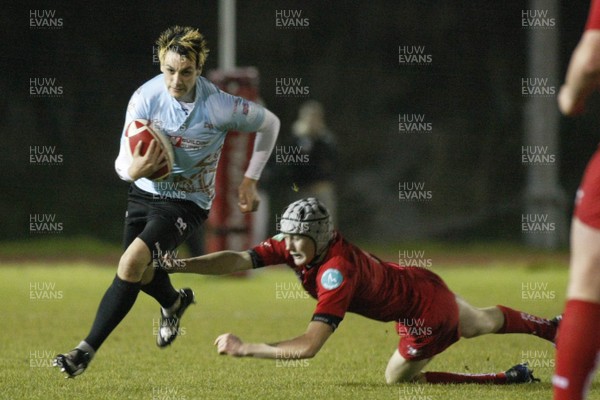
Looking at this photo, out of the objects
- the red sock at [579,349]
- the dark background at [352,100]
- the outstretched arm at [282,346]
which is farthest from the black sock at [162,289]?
the dark background at [352,100]

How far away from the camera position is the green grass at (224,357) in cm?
519

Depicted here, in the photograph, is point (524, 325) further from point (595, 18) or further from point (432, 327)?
point (595, 18)

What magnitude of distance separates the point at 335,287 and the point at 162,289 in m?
1.59

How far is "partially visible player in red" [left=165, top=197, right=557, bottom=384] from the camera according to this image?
486cm

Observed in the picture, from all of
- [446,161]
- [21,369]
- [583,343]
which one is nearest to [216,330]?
[21,369]

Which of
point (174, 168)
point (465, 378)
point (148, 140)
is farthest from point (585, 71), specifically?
point (174, 168)

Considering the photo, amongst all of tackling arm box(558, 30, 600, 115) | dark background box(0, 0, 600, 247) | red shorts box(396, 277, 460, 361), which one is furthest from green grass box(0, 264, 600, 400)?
dark background box(0, 0, 600, 247)

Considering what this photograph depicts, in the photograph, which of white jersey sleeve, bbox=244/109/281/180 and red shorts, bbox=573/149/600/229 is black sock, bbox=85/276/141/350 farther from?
red shorts, bbox=573/149/600/229

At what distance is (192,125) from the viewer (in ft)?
18.7

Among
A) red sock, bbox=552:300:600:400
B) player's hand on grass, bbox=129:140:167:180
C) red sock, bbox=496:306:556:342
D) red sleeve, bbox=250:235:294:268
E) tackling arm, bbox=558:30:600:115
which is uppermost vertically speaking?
tackling arm, bbox=558:30:600:115

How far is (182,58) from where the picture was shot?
5480mm

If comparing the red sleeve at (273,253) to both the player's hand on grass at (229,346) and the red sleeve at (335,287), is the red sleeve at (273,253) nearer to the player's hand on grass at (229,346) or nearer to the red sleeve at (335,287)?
the red sleeve at (335,287)

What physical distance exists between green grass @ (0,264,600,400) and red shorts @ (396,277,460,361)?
0.66 feet

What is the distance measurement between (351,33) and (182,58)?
588 inches
